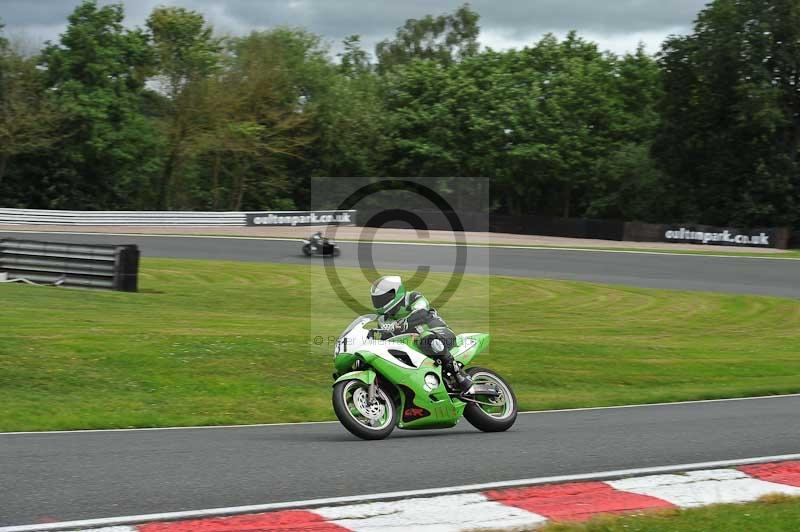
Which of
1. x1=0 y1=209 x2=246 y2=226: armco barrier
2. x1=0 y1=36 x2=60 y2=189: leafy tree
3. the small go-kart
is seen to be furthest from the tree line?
the small go-kart

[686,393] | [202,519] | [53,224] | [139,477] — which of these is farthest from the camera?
[53,224]

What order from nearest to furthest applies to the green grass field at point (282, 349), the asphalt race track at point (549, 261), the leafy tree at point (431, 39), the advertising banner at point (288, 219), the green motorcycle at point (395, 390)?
the green motorcycle at point (395, 390)
the green grass field at point (282, 349)
the asphalt race track at point (549, 261)
the advertising banner at point (288, 219)
the leafy tree at point (431, 39)

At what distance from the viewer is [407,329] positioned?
383 inches

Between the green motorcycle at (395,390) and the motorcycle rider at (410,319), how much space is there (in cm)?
7

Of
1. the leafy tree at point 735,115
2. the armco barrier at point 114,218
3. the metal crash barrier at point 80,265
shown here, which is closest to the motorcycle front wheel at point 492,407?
the metal crash barrier at point 80,265

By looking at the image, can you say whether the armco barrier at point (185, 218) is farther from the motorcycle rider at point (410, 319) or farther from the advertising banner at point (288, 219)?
the motorcycle rider at point (410, 319)

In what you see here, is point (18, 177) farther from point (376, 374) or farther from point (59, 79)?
point (376, 374)

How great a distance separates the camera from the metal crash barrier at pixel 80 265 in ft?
73.3

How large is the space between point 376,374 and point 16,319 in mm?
9068

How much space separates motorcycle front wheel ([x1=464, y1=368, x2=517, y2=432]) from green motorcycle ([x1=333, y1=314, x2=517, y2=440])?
1 centimetres

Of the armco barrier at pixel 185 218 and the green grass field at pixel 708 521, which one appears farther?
the armco barrier at pixel 185 218

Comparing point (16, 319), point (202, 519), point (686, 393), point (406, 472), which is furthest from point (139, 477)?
point (16, 319)

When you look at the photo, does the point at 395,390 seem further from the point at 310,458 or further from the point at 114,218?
the point at 114,218

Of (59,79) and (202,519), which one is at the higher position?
(59,79)
